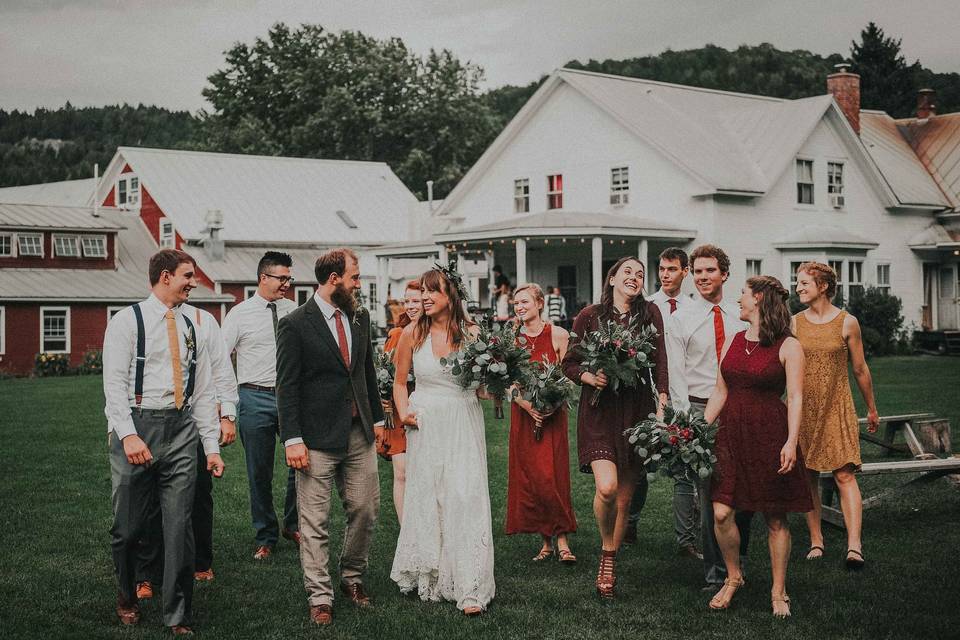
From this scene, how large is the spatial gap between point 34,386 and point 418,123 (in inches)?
1521

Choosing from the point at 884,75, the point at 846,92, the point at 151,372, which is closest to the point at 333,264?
the point at 151,372

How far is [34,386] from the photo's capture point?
28516 mm

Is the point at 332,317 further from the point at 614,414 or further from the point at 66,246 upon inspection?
the point at 66,246

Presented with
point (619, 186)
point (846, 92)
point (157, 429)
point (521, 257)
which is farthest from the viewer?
point (846, 92)

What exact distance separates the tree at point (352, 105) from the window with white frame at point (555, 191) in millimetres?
26669

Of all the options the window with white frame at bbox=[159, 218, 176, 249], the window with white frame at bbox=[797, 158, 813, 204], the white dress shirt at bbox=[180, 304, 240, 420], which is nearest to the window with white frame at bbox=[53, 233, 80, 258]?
the window with white frame at bbox=[159, 218, 176, 249]

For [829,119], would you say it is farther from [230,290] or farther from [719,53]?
[719,53]

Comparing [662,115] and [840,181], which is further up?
[662,115]

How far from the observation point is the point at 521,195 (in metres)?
36.1

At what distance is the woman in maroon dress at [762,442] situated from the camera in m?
6.96

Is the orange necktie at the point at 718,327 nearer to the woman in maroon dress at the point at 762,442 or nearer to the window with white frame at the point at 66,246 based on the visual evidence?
the woman in maroon dress at the point at 762,442

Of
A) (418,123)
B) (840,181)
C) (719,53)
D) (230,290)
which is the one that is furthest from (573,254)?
(719,53)

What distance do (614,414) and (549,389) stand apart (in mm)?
634

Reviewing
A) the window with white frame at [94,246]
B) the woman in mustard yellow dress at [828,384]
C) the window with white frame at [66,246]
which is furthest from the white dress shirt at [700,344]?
the window with white frame at [94,246]
